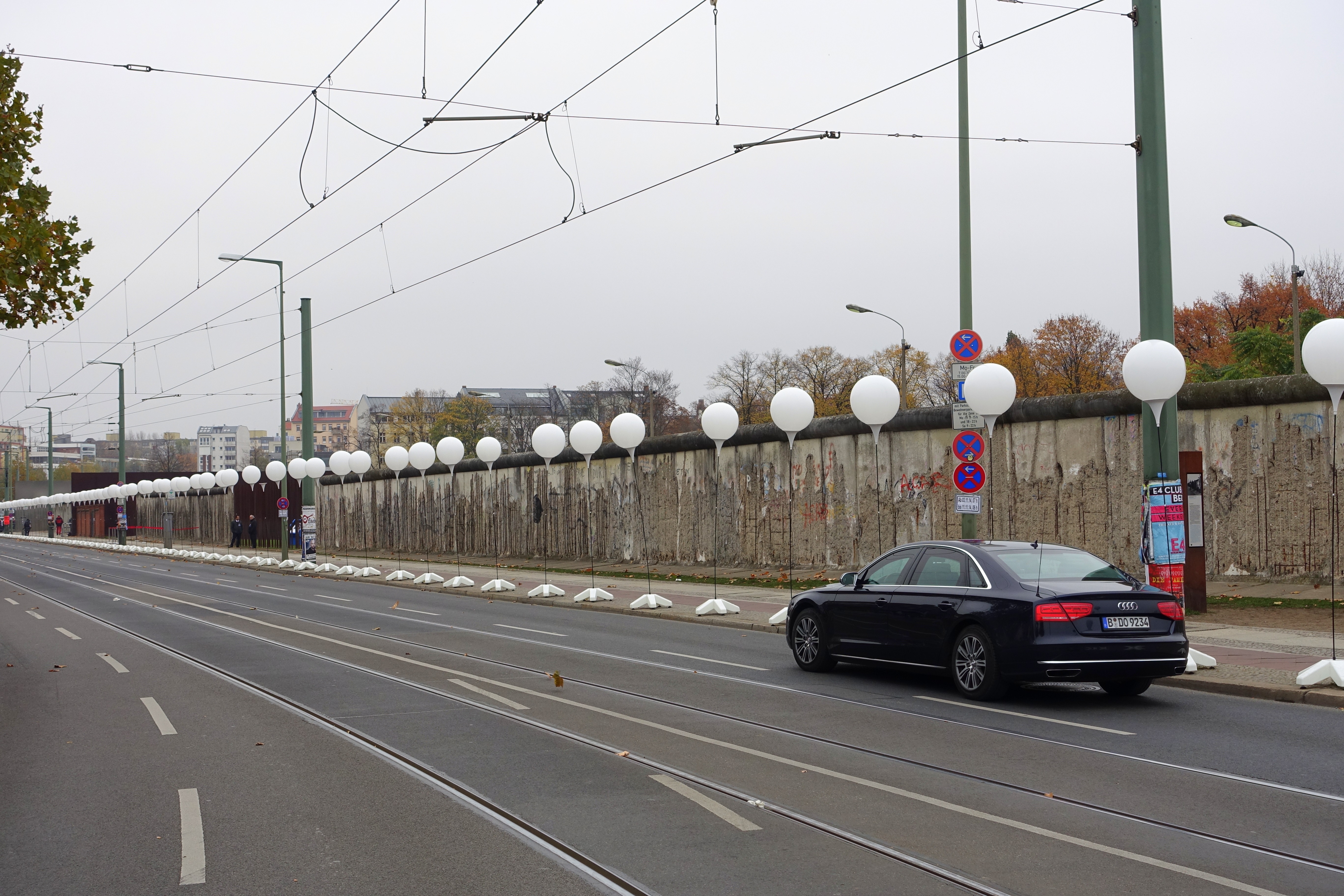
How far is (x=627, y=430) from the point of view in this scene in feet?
82.2

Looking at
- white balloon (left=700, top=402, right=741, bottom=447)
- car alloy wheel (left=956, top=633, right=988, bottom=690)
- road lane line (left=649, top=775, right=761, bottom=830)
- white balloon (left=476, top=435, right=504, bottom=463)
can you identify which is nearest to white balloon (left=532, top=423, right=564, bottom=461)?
white balloon (left=476, top=435, right=504, bottom=463)

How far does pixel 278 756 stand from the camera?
8617 millimetres

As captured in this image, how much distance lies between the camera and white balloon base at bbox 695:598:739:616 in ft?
65.9

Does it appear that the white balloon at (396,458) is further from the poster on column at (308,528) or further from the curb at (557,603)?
the poster on column at (308,528)

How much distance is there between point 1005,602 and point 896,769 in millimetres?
3111

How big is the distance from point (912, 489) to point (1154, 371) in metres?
10.3

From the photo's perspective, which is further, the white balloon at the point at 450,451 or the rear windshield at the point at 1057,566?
the white balloon at the point at 450,451

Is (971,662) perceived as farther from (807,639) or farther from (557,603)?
(557,603)

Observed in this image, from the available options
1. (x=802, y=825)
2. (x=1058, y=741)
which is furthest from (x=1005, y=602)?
(x=802, y=825)

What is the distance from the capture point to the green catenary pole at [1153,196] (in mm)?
15164

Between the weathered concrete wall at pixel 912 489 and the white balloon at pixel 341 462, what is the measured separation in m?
4.93

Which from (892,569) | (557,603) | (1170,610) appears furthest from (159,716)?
(557,603)

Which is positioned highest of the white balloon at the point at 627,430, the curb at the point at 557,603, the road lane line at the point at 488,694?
the white balloon at the point at 627,430

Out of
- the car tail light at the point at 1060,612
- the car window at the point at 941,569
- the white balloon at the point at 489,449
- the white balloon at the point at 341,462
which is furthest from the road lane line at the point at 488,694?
the white balloon at the point at 341,462
